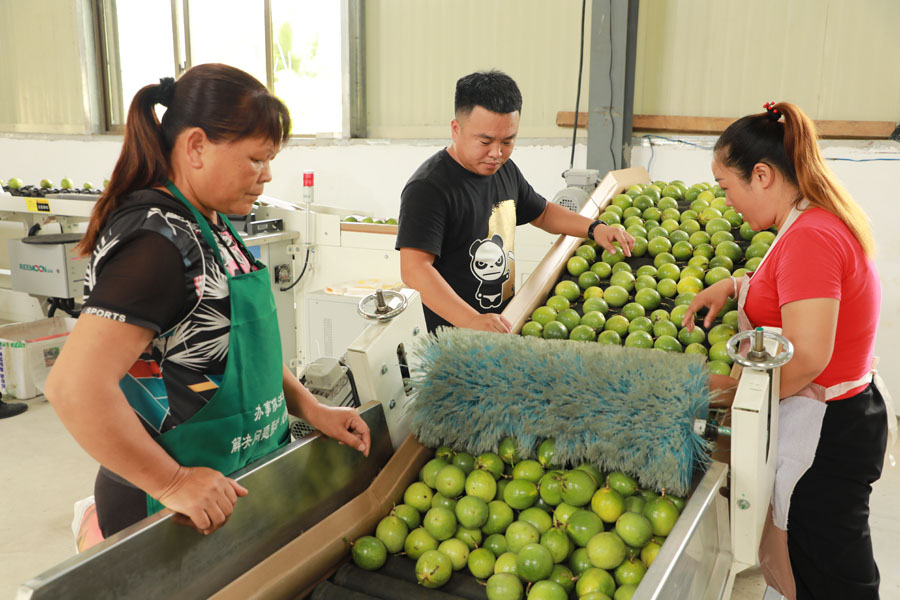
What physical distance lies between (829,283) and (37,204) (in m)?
4.63

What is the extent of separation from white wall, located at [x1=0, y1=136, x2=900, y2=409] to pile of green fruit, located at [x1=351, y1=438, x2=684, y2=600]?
3.47m

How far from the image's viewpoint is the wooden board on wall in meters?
3.88

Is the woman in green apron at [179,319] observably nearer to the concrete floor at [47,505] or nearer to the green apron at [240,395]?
the green apron at [240,395]

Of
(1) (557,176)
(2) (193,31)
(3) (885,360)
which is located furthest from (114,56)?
(3) (885,360)

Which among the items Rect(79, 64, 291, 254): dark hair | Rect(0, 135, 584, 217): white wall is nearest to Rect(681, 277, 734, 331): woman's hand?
Rect(79, 64, 291, 254): dark hair

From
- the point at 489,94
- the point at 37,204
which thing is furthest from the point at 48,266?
the point at 489,94

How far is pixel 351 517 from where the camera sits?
50.5 inches

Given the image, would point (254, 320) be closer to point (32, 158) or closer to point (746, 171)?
point (746, 171)

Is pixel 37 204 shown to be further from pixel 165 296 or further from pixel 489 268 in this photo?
pixel 165 296

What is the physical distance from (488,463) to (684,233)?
122 centimetres

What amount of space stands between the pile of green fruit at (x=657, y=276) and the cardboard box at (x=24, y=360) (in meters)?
3.29

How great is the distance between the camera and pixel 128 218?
1.00 meters

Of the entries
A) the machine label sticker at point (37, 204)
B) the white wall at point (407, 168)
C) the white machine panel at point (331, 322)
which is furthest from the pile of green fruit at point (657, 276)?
the machine label sticker at point (37, 204)

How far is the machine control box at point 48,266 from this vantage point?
4.03 metres
